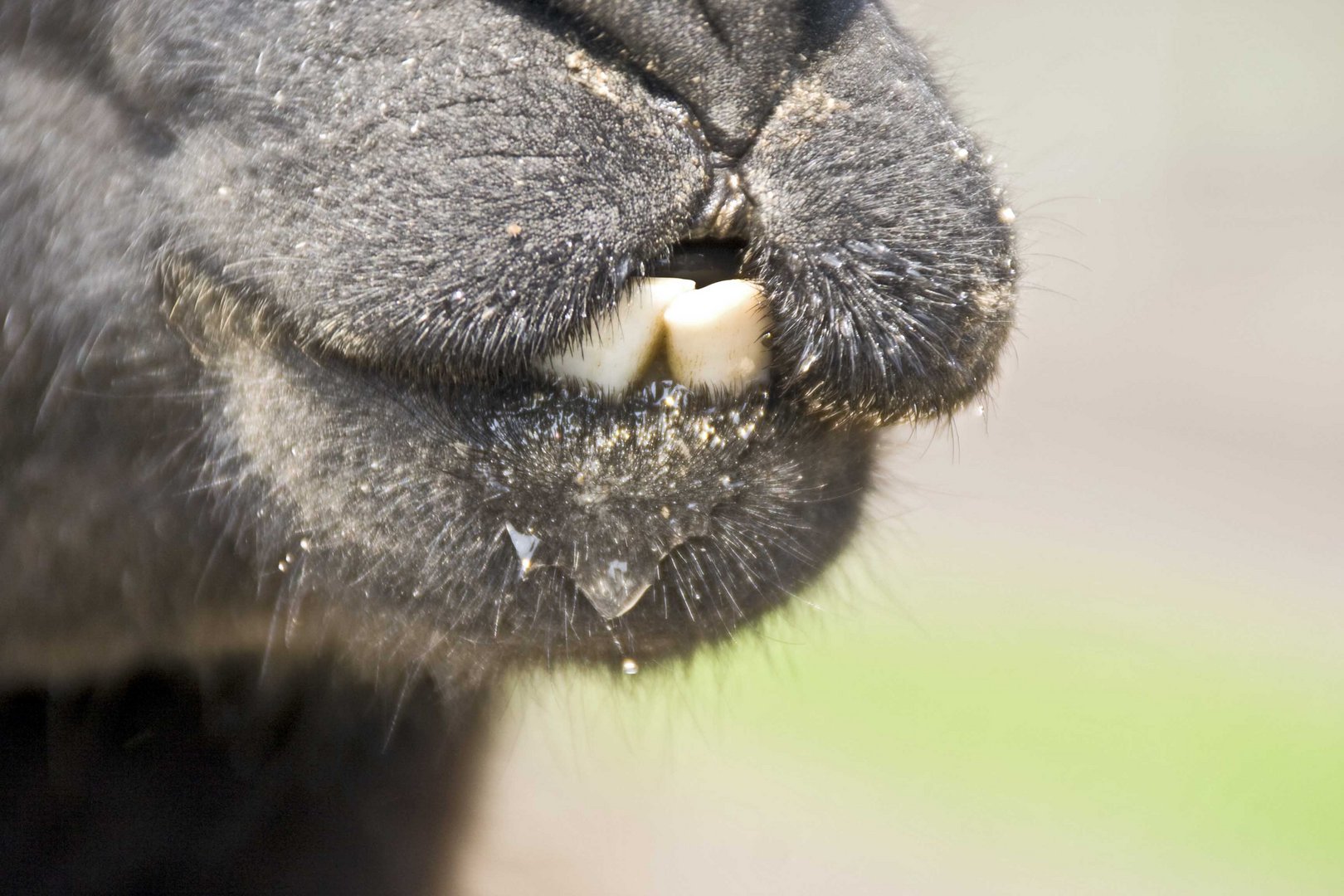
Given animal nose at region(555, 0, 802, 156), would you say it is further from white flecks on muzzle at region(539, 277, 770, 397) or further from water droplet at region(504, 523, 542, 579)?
water droplet at region(504, 523, 542, 579)

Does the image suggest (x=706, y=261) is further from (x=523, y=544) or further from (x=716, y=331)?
(x=523, y=544)

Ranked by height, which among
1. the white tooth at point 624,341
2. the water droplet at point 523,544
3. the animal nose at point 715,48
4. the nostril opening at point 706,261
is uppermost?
the animal nose at point 715,48

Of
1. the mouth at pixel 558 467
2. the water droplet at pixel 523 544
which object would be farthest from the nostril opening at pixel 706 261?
the water droplet at pixel 523 544

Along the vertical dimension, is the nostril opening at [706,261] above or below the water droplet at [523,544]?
above

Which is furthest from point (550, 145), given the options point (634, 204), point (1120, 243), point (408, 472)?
point (1120, 243)

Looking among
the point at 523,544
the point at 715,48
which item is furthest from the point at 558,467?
the point at 715,48

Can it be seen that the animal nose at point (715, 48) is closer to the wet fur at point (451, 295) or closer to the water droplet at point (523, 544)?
the wet fur at point (451, 295)

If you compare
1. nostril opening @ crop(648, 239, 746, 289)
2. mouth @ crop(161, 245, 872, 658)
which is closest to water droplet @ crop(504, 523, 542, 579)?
mouth @ crop(161, 245, 872, 658)

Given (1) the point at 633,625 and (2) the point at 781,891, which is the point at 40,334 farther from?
(2) the point at 781,891
